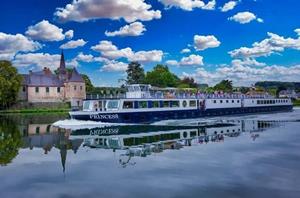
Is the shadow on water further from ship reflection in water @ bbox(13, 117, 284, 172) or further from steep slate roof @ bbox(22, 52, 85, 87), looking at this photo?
steep slate roof @ bbox(22, 52, 85, 87)

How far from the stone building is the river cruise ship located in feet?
168

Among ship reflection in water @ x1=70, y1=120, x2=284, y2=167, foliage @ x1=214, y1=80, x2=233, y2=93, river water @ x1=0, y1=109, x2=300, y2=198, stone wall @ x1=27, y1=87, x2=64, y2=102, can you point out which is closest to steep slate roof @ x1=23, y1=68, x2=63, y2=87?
stone wall @ x1=27, y1=87, x2=64, y2=102

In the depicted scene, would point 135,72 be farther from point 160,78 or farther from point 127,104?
point 127,104

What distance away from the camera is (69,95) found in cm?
11175

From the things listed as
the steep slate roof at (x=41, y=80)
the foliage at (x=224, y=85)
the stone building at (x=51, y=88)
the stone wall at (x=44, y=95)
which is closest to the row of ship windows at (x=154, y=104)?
the stone building at (x=51, y=88)

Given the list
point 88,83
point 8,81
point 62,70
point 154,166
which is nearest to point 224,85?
point 88,83

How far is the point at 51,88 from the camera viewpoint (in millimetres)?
109562

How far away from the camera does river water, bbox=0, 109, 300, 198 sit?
1552 centimetres

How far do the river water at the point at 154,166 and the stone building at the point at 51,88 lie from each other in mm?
73986

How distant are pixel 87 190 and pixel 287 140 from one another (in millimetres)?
19100

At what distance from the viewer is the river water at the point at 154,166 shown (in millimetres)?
15523

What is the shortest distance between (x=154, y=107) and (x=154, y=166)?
1186 inches

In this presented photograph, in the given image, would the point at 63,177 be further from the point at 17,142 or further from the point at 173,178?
the point at 17,142

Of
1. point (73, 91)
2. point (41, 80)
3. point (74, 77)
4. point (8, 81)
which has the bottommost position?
point (73, 91)
